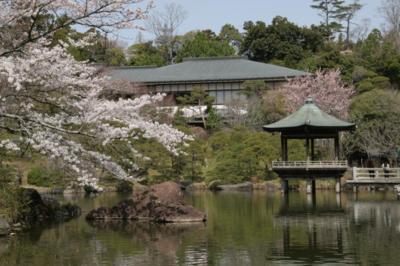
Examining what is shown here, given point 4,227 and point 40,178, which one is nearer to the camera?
point 4,227

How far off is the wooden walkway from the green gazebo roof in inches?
76.7

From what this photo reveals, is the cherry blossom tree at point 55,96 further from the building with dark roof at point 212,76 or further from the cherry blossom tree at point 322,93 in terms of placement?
the building with dark roof at point 212,76

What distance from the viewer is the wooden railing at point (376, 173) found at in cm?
2650

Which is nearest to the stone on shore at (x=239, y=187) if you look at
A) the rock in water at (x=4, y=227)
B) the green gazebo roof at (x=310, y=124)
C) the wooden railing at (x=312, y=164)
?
the wooden railing at (x=312, y=164)

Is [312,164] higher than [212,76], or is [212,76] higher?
[212,76]

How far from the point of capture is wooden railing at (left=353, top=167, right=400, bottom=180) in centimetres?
2650

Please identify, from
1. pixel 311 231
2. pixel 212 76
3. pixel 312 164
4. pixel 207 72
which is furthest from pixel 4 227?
pixel 207 72

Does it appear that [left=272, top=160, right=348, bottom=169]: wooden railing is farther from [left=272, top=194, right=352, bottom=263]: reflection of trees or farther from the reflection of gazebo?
[left=272, top=194, right=352, bottom=263]: reflection of trees

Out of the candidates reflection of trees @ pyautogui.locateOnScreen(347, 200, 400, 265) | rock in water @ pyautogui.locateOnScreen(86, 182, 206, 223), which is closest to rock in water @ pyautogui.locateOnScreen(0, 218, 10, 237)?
rock in water @ pyautogui.locateOnScreen(86, 182, 206, 223)

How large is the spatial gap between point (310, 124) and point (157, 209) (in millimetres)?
11796

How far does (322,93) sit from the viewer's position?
120 feet

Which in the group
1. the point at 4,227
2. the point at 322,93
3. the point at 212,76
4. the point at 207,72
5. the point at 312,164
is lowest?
the point at 4,227

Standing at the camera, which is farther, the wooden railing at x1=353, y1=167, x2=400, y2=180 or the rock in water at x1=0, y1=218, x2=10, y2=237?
the wooden railing at x1=353, y1=167, x2=400, y2=180

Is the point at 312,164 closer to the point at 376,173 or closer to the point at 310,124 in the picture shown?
the point at 310,124
